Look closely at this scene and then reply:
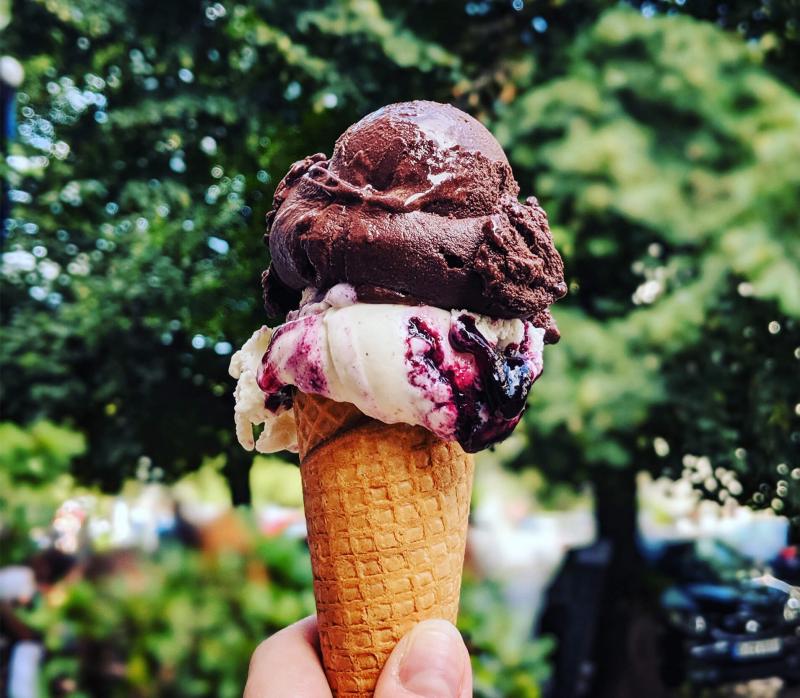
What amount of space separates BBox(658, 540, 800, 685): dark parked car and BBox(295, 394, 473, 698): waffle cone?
61.4 inches

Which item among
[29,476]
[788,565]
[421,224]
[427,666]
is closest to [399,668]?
[427,666]

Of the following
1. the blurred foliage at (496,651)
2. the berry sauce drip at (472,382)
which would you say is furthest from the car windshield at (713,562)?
the berry sauce drip at (472,382)

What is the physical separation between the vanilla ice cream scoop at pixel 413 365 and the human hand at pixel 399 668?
0.37 m

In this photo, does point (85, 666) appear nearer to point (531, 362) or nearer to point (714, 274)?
point (531, 362)

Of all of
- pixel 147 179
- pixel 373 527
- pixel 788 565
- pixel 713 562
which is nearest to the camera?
pixel 373 527

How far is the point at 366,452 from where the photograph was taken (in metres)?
1.46

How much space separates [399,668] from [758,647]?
2.30 meters

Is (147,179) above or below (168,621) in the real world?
above

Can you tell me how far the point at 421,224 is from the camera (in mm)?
1387

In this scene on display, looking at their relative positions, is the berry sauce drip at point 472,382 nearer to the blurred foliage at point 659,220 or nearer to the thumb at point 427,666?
the thumb at point 427,666

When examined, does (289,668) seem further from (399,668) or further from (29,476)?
(29,476)

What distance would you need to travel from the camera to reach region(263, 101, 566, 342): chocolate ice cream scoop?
1.37 m

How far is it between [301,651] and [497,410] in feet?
2.27

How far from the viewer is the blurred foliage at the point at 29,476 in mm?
3758
